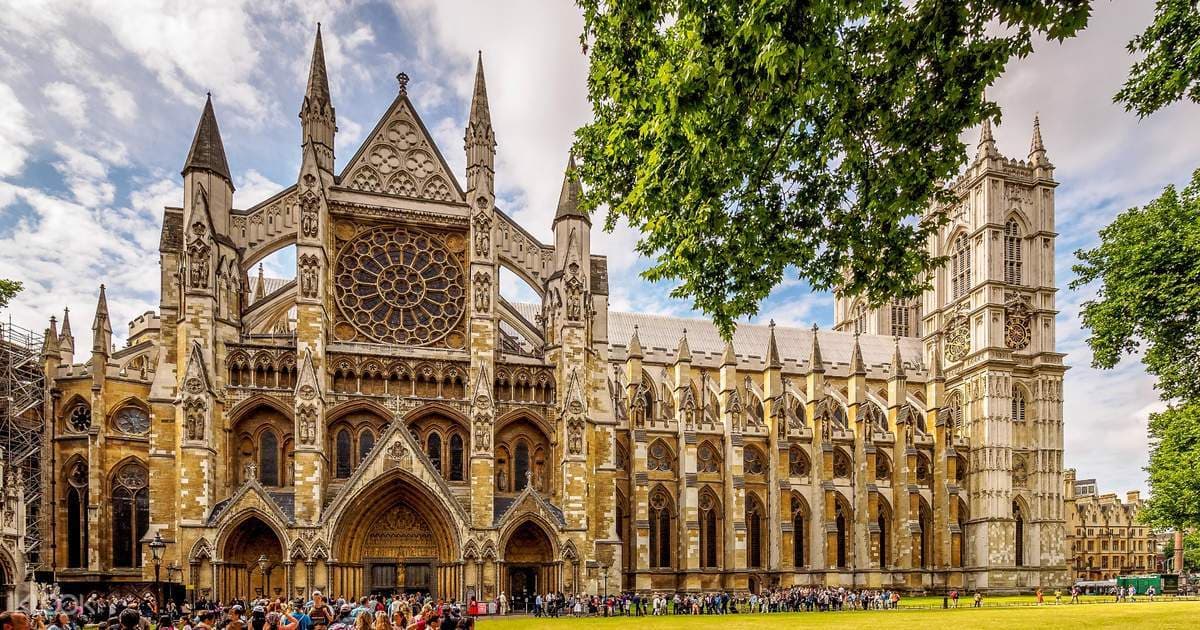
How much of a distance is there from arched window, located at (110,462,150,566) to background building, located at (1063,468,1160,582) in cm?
8485

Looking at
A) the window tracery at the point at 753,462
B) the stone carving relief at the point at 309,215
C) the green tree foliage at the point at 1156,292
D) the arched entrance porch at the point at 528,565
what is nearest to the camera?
the green tree foliage at the point at 1156,292

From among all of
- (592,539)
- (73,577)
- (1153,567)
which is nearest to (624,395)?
(592,539)

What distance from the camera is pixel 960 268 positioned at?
56.3 metres

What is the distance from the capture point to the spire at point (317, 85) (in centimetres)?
3192

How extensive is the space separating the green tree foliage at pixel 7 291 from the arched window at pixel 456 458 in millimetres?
14916

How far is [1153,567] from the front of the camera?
89250 millimetres

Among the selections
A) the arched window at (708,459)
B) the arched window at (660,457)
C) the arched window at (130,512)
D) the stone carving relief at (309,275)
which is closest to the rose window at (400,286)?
the stone carving relief at (309,275)

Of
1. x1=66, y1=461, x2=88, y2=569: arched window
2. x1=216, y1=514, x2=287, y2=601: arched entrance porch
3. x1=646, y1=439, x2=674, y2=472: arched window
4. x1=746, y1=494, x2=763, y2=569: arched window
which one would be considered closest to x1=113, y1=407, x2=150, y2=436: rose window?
x1=66, y1=461, x2=88, y2=569: arched window

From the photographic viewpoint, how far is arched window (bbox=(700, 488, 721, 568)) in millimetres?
45094

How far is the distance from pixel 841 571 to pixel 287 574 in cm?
3045

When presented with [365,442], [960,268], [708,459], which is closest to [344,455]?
[365,442]

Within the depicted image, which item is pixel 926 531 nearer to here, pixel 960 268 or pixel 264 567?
pixel 960 268

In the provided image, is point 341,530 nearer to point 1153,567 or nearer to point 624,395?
point 624,395

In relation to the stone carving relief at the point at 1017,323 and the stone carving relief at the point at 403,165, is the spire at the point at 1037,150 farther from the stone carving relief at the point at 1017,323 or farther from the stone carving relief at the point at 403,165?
the stone carving relief at the point at 403,165
